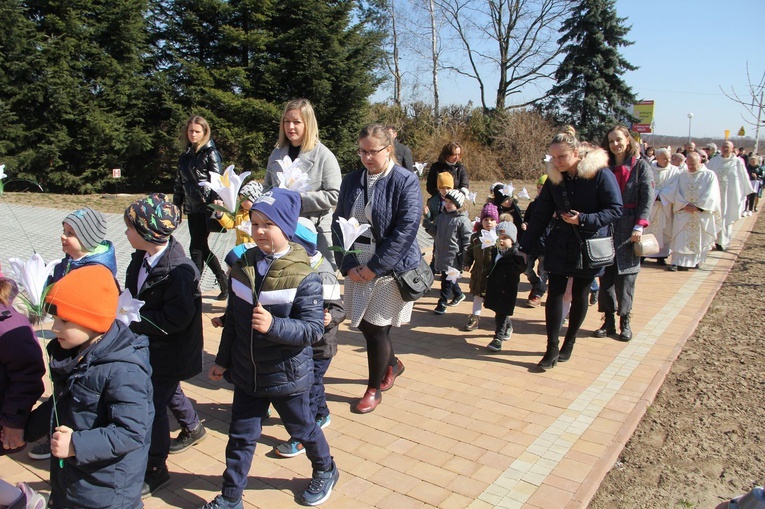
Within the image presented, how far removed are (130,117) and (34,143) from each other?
3.16m

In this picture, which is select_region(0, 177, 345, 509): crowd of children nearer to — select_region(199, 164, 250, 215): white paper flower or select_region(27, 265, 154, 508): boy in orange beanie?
select_region(27, 265, 154, 508): boy in orange beanie

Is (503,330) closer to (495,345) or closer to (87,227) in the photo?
(495,345)

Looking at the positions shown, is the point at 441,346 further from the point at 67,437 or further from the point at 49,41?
the point at 49,41

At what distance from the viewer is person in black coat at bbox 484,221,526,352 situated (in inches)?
217

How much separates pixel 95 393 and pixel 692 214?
31.6 feet

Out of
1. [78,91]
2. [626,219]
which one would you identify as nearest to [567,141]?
[626,219]

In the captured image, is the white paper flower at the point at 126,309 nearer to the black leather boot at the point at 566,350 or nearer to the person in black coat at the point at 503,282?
the person in black coat at the point at 503,282

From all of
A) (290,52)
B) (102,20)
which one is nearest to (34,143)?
(102,20)

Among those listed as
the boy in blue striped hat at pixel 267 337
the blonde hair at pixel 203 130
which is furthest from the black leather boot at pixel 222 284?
the boy in blue striped hat at pixel 267 337

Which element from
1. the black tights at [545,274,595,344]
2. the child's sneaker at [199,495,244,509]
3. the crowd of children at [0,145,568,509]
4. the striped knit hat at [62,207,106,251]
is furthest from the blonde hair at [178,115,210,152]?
the child's sneaker at [199,495,244,509]

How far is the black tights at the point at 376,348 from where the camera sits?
13.6 feet

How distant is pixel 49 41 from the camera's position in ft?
60.6

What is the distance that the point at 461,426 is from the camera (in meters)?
4.02

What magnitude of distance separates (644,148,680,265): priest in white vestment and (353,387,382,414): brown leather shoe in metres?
7.19
